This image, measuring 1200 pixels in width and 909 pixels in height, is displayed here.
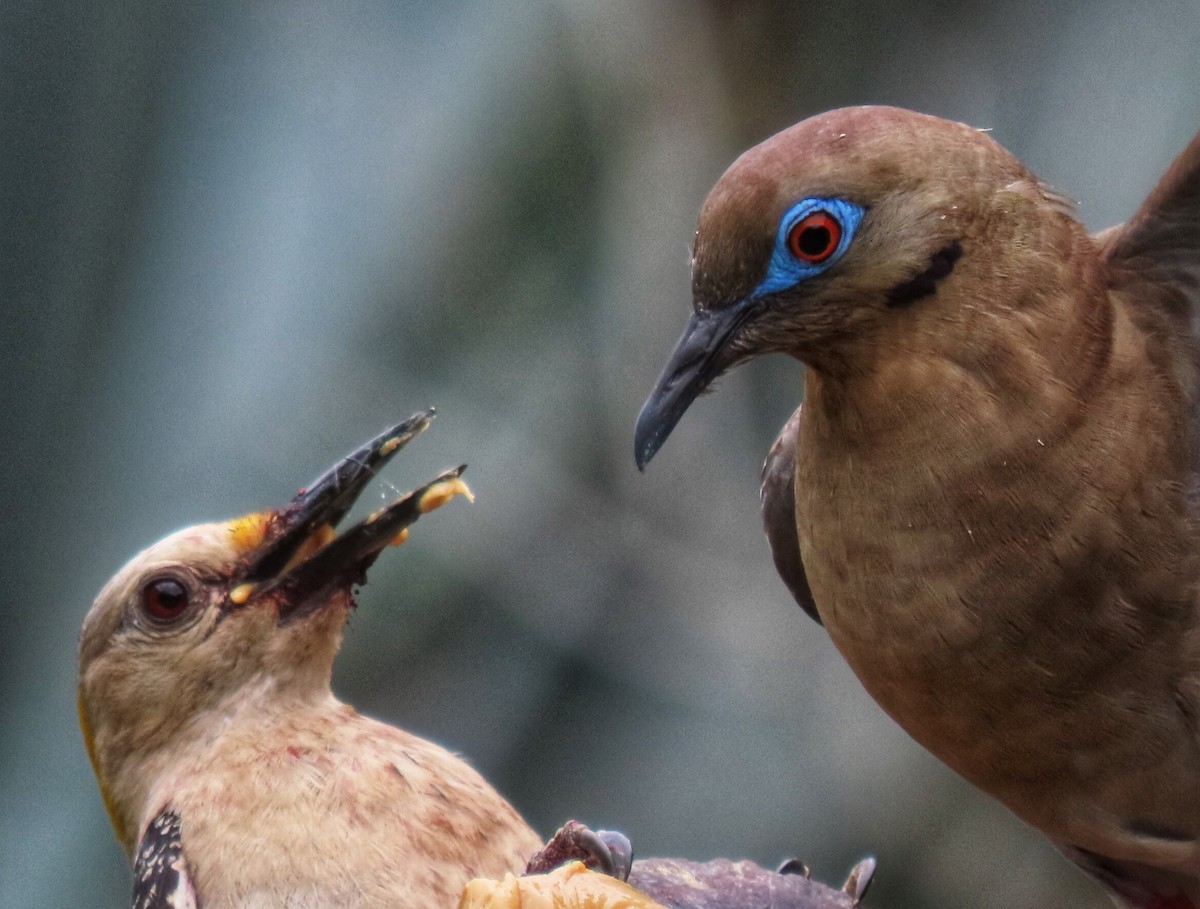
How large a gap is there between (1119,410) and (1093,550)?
174 millimetres

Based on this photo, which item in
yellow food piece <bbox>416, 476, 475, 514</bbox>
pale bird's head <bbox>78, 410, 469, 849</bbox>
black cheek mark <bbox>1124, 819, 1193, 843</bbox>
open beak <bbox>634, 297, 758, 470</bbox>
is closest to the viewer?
open beak <bbox>634, 297, 758, 470</bbox>

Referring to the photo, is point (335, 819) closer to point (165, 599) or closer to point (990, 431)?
point (165, 599)

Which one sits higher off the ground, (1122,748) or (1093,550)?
(1093,550)

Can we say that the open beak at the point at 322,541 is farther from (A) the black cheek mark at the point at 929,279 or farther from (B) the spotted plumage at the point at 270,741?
(A) the black cheek mark at the point at 929,279

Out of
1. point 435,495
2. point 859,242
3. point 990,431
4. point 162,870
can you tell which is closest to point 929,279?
point 859,242

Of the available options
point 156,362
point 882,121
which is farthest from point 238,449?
point 882,121

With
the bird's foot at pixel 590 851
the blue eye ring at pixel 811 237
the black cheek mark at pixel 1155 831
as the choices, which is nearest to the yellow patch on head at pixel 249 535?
the bird's foot at pixel 590 851

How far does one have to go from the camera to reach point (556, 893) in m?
1.66

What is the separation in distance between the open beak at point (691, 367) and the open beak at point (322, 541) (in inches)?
27.3

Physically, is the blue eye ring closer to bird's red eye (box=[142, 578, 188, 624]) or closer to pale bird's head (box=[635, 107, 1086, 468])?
pale bird's head (box=[635, 107, 1086, 468])

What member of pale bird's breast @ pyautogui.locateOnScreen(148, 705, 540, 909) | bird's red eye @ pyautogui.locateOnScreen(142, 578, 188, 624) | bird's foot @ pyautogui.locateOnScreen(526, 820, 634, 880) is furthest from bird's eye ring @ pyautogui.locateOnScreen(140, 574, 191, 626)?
bird's foot @ pyautogui.locateOnScreen(526, 820, 634, 880)

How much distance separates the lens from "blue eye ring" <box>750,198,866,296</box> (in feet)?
5.47

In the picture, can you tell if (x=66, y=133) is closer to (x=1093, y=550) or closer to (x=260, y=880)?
(x=260, y=880)

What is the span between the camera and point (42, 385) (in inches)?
140
